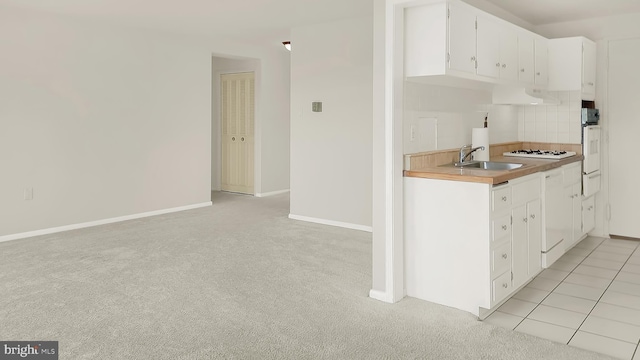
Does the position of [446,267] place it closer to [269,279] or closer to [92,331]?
[269,279]

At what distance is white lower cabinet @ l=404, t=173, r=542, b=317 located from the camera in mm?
3016

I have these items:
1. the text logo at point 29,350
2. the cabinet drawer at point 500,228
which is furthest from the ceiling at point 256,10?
the text logo at point 29,350

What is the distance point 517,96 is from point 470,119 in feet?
1.62

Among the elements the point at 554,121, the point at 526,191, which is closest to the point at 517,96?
the point at 554,121

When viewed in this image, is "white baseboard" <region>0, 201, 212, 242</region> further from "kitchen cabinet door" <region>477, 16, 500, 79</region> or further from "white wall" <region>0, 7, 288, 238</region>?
"kitchen cabinet door" <region>477, 16, 500, 79</region>

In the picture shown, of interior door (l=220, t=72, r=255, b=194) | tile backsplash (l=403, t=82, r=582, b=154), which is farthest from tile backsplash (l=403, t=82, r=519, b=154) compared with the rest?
interior door (l=220, t=72, r=255, b=194)

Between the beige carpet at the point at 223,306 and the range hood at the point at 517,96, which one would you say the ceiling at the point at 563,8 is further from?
the beige carpet at the point at 223,306

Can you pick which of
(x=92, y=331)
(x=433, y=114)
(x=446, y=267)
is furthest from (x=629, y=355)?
(x=92, y=331)

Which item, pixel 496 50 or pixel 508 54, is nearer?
pixel 496 50

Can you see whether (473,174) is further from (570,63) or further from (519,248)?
(570,63)

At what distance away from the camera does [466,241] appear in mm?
3080

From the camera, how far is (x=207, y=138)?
23.3 ft

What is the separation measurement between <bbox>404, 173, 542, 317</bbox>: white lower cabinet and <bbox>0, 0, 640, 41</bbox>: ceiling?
1.79 meters

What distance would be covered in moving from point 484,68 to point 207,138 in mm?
4457
